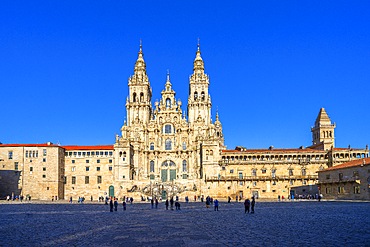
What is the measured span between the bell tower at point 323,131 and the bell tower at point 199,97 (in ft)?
95.9

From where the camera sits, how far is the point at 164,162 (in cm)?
9575

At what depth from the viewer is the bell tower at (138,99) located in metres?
98.4

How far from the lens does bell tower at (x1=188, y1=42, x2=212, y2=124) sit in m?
97.6

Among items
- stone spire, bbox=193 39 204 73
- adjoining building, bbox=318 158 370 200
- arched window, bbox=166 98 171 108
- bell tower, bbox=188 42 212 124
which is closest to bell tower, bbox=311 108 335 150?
adjoining building, bbox=318 158 370 200

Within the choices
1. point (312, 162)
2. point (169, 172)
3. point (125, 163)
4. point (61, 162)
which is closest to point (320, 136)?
point (312, 162)

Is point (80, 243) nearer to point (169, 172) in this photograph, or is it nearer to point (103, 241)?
point (103, 241)

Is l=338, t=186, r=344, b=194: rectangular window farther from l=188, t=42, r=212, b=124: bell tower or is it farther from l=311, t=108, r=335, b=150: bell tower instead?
l=188, t=42, r=212, b=124: bell tower

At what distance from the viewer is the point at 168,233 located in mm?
19281

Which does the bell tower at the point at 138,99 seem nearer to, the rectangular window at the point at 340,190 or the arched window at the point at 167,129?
the arched window at the point at 167,129

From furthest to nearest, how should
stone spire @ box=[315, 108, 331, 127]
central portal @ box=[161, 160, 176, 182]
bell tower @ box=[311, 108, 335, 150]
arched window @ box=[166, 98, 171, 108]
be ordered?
stone spire @ box=[315, 108, 331, 127] → bell tower @ box=[311, 108, 335, 150] → arched window @ box=[166, 98, 171, 108] → central portal @ box=[161, 160, 176, 182]

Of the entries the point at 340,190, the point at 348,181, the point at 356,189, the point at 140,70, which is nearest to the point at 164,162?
the point at 140,70

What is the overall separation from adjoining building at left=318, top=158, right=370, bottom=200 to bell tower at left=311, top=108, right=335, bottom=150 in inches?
1012

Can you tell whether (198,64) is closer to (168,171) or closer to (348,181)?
(168,171)

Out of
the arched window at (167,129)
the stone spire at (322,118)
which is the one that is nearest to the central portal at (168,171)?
the arched window at (167,129)
